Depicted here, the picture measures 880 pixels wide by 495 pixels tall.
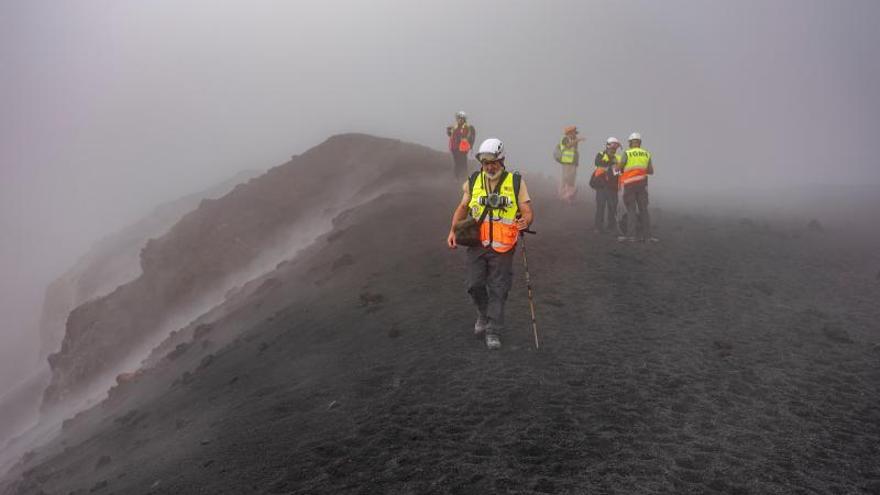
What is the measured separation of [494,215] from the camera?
8.52 m

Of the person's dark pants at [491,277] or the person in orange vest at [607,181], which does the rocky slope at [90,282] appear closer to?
the person in orange vest at [607,181]

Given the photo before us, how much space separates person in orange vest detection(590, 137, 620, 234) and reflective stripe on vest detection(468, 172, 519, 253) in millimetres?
9218

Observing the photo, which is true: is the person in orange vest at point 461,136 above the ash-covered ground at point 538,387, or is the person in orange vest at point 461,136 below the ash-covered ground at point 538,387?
above

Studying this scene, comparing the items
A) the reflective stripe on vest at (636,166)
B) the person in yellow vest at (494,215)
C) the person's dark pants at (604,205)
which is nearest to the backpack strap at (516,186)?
the person in yellow vest at (494,215)

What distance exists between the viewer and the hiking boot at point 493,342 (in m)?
9.16

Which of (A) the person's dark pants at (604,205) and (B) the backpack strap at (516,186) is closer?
(B) the backpack strap at (516,186)

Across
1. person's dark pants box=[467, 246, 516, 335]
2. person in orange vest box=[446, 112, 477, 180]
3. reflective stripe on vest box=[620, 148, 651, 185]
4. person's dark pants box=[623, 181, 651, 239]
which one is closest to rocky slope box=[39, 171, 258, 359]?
person in orange vest box=[446, 112, 477, 180]

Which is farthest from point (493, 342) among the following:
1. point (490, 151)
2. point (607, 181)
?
point (607, 181)

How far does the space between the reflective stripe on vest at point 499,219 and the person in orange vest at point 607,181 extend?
363 inches

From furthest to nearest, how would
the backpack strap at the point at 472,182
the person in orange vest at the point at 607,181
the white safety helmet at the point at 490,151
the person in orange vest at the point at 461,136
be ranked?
the person in orange vest at the point at 461,136 → the person in orange vest at the point at 607,181 → the backpack strap at the point at 472,182 → the white safety helmet at the point at 490,151

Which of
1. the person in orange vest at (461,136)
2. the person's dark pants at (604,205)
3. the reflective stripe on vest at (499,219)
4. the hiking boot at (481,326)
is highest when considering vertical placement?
the person in orange vest at (461,136)

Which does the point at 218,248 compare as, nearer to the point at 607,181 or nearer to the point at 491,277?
the point at 607,181

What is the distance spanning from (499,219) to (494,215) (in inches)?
3.7

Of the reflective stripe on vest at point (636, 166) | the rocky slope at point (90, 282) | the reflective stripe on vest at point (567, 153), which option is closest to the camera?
the reflective stripe on vest at point (636, 166)
